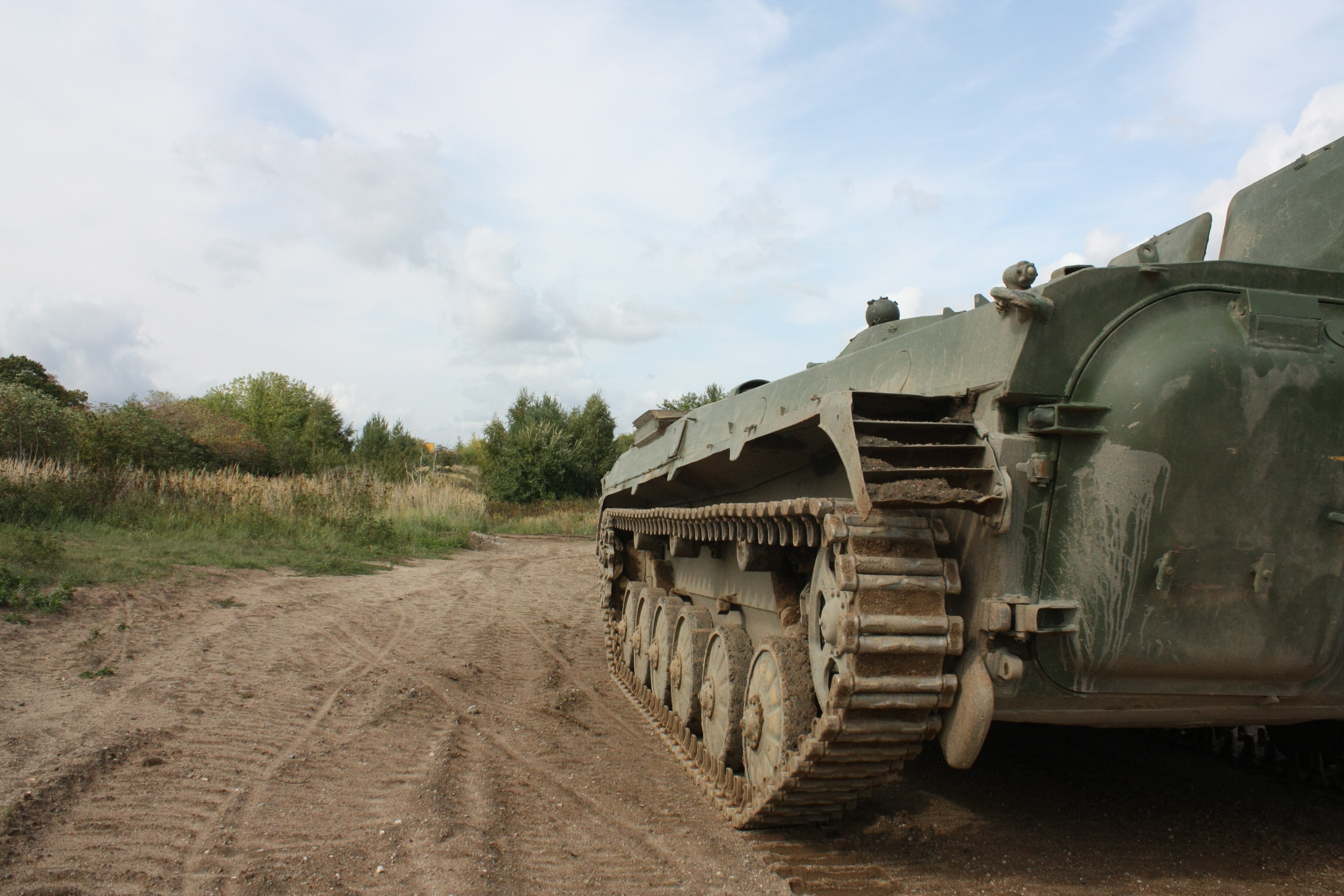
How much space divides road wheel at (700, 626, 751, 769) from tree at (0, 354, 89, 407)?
37870mm

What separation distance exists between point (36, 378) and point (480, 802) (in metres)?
41.4

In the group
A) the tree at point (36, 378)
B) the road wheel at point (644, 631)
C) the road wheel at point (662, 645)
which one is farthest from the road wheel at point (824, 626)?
the tree at point (36, 378)

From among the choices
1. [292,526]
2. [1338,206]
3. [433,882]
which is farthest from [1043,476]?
[292,526]

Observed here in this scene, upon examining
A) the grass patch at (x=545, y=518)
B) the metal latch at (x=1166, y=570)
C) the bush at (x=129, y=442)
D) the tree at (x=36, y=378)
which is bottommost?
the grass patch at (x=545, y=518)

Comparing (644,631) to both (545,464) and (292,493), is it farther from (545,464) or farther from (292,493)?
(545,464)

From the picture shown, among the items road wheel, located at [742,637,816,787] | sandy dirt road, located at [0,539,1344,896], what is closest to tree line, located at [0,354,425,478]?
sandy dirt road, located at [0,539,1344,896]

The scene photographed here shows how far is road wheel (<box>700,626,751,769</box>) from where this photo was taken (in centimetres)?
483

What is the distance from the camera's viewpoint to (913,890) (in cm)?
361

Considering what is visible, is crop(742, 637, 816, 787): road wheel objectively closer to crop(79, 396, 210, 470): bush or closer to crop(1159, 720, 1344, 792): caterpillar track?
crop(1159, 720, 1344, 792): caterpillar track

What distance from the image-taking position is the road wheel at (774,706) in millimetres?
3854

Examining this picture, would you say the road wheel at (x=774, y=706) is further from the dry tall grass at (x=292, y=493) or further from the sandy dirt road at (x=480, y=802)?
the dry tall grass at (x=292, y=493)

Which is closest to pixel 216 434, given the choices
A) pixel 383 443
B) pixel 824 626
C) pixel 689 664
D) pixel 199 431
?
pixel 199 431

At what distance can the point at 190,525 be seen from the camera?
15133 millimetres

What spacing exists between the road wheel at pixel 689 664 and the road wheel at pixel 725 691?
11 cm
